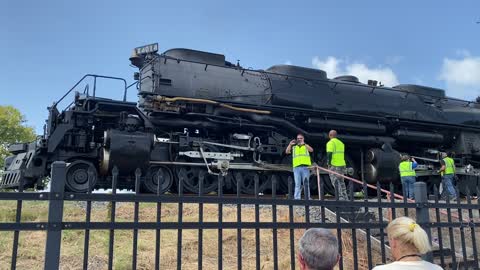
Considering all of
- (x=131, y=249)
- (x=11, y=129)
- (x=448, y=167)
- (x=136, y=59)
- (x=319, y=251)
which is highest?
(x=11, y=129)

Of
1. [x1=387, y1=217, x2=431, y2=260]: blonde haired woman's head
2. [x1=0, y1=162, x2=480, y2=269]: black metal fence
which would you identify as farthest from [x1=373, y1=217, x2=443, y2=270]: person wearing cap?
[x1=0, y1=162, x2=480, y2=269]: black metal fence

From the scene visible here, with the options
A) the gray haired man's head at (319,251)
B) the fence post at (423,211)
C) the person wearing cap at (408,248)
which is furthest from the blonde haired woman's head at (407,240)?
the fence post at (423,211)

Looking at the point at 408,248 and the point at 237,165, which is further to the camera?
the point at 237,165

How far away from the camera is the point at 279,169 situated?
41.7 ft

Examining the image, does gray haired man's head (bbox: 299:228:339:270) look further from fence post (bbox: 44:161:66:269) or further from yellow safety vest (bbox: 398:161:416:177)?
yellow safety vest (bbox: 398:161:416:177)

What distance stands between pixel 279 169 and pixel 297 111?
2093 mm

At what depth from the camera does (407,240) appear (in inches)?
119

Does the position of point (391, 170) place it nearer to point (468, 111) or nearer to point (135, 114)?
point (468, 111)

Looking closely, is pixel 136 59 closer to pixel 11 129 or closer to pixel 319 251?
pixel 319 251

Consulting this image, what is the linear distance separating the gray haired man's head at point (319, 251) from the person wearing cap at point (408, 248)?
490 millimetres

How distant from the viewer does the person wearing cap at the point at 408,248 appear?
2.98 m

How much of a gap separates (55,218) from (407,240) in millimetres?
2473

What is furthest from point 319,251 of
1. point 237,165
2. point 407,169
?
point 407,169

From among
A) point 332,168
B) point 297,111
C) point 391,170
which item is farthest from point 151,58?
point 391,170
